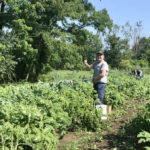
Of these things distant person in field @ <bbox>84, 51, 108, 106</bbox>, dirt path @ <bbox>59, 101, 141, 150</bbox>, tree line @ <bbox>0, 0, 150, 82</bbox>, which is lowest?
dirt path @ <bbox>59, 101, 141, 150</bbox>

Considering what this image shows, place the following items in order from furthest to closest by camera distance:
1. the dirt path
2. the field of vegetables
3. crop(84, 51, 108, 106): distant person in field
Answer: crop(84, 51, 108, 106): distant person in field → the dirt path → the field of vegetables

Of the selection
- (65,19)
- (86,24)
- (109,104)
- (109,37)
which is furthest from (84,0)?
(109,104)

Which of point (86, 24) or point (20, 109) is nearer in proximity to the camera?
point (20, 109)

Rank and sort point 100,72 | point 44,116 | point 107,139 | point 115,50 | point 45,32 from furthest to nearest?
1. point 115,50
2. point 45,32
3. point 100,72
4. point 107,139
5. point 44,116

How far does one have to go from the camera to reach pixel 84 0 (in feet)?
86.2

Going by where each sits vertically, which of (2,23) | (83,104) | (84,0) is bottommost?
(83,104)

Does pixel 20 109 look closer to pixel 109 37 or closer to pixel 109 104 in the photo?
pixel 109 104

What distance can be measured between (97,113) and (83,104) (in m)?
0.40

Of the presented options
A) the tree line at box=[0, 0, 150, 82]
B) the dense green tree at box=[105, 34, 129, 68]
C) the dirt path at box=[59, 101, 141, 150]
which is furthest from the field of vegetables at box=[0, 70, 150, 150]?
the dense green tree at box=[105, 34, 129, 68]

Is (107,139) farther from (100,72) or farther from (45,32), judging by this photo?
(45,32)

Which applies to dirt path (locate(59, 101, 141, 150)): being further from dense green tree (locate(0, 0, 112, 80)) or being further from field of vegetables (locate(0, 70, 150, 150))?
dense green tree (locate(0, 0, 112, 80))

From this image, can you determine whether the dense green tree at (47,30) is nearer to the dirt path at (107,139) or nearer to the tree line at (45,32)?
the tree line at (45,32)

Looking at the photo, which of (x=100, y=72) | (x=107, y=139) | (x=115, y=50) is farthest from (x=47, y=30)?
(x=115, y=50)

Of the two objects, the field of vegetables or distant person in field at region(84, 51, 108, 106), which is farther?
distant person in field at region(84, 51, 108, 106)
